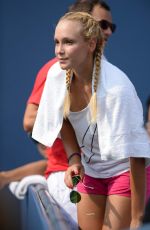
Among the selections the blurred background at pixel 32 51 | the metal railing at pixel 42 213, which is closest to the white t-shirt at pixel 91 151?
the metal railing at pixel 42 213

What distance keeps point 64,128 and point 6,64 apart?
2.10 metres

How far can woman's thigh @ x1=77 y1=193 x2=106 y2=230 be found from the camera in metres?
3.18

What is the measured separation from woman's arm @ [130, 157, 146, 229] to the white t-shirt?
17cm

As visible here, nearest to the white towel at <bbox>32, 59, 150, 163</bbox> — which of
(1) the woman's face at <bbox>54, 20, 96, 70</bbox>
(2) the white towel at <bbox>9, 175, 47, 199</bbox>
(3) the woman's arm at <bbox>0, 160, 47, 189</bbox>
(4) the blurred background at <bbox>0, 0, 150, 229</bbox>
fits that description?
(1) the woman's face at <bbox>54, 20, 96, 70</bbox>

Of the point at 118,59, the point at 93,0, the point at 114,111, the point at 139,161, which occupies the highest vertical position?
the point at 93,0

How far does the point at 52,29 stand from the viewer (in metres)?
5.21

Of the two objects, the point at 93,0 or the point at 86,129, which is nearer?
the point at 86,129

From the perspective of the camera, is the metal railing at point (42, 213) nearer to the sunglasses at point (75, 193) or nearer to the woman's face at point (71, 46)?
the sunglasses at point (75, 193)

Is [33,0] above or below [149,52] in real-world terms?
above

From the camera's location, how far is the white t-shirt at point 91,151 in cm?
307

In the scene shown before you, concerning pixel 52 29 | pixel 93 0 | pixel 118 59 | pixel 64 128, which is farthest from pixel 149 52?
pixel 64 128

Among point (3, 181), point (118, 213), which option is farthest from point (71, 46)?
point (3, 181)

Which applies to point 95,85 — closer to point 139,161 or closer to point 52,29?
point 139,161

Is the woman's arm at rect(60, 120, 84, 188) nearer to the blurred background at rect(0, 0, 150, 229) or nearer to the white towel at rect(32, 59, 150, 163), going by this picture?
the white towel at rect(32, 59, 150, 163)
